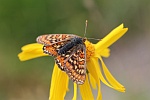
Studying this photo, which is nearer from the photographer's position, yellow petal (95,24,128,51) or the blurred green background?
yellow petal (95,24,128,51)

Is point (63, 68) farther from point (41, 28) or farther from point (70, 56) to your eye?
point (41, 28)

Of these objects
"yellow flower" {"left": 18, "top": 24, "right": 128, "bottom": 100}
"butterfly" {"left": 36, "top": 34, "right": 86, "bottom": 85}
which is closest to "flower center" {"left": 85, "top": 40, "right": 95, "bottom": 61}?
"yellow flower" {"left": 18, "top": 24, "right": 128, "bottom": 100}

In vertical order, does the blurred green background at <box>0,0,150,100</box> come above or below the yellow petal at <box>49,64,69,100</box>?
above

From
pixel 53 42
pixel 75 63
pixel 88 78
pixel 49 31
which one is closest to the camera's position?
pixel 75 63

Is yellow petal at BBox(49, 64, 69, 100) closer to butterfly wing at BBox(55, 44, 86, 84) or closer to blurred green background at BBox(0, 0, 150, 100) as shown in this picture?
butterfly wing at BBox(55, 44, 86, 84)

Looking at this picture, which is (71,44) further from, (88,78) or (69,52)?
(88,78)

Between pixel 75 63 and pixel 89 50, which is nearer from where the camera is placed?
pixel 75 63

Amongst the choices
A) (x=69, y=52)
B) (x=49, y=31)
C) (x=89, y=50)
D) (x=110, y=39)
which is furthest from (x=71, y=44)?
(x=49, y=31)
